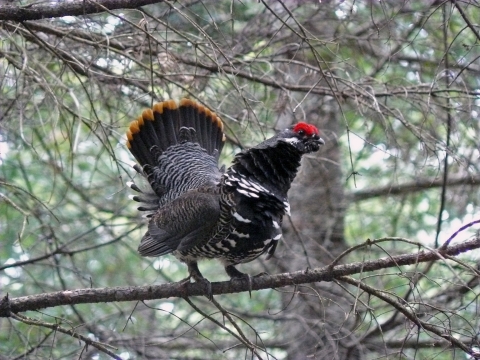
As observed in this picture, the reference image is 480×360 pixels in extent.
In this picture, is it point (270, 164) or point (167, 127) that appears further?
point (167, 127)

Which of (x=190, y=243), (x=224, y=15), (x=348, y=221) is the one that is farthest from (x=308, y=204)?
(x=190, y=243)

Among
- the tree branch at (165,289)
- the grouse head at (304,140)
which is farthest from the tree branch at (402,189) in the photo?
the tree branch at (165,289)

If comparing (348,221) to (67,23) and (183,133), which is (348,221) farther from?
(67,23)

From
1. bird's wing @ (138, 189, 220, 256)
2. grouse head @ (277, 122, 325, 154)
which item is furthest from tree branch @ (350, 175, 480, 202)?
bird's wing @ (138, 189, 220, 256)

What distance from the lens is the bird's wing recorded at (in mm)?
3799

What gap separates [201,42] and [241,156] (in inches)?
24.5

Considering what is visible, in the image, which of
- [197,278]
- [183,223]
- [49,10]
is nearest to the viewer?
[49,10]

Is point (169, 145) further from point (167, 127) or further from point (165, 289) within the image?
point (165, 289)

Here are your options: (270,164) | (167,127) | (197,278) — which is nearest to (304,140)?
(270,164)

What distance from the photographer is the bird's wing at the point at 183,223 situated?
12.5 feet

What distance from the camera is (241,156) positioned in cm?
386

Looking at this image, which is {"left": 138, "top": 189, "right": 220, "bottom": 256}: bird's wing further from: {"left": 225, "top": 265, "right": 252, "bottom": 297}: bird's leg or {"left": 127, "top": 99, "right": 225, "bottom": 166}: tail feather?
{"left": 127, "top": 99, "right": 225, "bottom": 166}: tail feather

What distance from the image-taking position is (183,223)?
3.93m

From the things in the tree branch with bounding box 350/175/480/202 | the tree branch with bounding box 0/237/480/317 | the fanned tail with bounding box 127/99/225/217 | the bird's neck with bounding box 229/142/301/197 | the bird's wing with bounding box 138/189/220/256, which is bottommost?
the tree branch with bounding box 0/237/480/317
